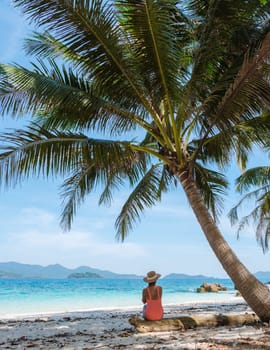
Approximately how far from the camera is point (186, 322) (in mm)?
6684

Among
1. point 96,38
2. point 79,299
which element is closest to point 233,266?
point 96,38

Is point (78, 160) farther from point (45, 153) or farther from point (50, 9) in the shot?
point (50, 9)

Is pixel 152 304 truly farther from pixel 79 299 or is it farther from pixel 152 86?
pixel 79 299

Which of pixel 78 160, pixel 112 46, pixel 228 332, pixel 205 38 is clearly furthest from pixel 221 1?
pixel 228 332

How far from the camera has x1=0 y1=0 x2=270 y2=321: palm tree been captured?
675cm

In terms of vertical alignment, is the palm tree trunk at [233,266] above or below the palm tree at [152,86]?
below

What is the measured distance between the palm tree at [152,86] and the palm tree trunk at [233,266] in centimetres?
2

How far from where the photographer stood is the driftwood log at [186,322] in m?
6.51

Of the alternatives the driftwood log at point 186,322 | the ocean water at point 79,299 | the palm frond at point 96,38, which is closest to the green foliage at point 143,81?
the palm frond at point 96,38

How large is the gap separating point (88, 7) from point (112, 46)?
28.2 inches

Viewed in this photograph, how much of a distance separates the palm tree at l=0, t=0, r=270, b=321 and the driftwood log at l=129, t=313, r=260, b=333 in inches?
22.8

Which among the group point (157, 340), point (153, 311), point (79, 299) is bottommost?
point (157, 340)

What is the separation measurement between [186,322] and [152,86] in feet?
13.1

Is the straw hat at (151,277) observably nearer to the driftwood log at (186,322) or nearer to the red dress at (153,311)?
the red dress at (153,311)
